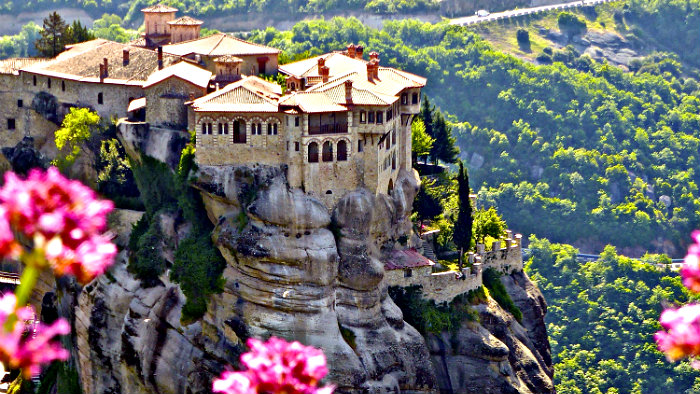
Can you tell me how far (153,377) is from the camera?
210ft

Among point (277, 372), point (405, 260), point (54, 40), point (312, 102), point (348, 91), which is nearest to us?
point (277, 372)

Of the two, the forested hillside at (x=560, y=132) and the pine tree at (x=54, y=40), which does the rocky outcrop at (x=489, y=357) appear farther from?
the forested hillside at (x=560, y=132)

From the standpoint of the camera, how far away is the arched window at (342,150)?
60562mm

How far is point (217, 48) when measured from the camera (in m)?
71.5

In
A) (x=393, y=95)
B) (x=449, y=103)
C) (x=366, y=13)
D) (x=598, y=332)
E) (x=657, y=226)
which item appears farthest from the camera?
(x=366, y=13)

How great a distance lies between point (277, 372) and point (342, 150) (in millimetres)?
51727

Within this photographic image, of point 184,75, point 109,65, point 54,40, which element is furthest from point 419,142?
point 54,40

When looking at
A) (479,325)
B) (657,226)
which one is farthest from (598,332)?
(479,325)

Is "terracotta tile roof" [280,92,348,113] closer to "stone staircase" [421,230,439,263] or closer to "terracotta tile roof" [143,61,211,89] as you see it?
"terracotta tile roof" [143,61,211,89]

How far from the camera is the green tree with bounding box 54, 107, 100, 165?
232 feet

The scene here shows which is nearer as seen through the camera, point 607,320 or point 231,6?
point 607,320

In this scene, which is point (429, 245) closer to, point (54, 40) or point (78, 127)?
point (78, 127)

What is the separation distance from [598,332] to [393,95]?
56.6 m

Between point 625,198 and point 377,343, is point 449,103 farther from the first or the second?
point 377,343
